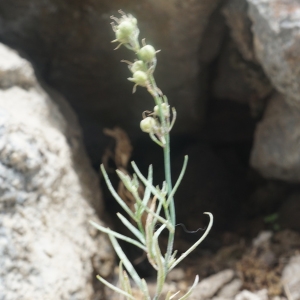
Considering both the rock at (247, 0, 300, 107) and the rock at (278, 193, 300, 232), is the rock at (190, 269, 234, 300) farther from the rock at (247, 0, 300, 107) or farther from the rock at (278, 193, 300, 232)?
the rock at (247, 0, 300, 107)

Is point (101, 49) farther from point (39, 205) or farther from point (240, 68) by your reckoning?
point (39, 205)

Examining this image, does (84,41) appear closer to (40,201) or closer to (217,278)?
(40,201)

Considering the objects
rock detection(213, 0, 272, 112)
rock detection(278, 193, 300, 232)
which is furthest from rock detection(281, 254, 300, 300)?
rock detection(213, 0, 272, 112)

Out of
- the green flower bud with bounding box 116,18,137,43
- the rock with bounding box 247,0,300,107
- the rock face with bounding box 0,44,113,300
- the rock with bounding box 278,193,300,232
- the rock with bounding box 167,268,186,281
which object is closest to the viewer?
the green flower bud with bounding box 116,18,137,43

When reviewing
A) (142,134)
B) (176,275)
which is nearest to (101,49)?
(142,134)

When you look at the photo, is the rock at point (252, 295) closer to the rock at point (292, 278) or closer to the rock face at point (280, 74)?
the rock at point (292, 278)

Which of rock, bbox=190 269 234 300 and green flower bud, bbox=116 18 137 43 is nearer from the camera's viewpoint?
green flower bud, bbox=116 18 137 43

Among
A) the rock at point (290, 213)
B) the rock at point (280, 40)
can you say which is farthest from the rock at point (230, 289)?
the rock at point (280, 40)
